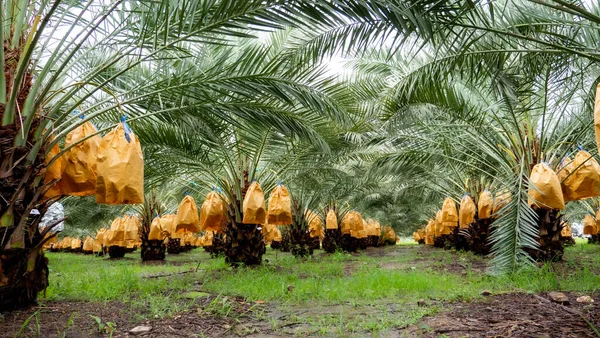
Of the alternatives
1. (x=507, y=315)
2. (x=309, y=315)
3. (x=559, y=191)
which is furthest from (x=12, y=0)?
(x=559, y=191)

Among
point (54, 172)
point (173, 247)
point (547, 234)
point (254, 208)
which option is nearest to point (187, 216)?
point (254, 208)

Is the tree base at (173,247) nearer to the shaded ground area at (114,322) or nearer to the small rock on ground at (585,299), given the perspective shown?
the shaded ground area at (114,322)

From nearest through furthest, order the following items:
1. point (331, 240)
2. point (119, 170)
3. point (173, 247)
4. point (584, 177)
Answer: point (119, 170), point (584, 177), point (331, 240), point (173, 247)

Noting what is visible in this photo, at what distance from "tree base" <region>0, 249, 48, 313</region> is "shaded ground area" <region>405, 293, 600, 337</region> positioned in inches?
117

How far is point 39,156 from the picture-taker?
12.0 ft

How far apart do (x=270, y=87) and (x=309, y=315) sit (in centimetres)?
231

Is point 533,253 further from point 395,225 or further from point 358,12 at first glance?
point 395,225

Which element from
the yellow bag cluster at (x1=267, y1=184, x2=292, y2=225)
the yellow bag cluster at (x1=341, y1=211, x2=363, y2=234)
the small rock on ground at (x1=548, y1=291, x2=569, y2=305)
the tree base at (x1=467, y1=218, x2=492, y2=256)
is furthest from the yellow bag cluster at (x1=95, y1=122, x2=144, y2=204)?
the yellow bag cluster at (x1=341, y1=211, x2=363, y2=234)

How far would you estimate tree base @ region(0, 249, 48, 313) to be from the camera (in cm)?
348

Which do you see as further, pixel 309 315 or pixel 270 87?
pixel 270 87

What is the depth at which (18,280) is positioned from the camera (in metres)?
3.64

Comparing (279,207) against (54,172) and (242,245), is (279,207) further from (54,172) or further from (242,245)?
(54,172)

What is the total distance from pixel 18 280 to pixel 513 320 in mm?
3793

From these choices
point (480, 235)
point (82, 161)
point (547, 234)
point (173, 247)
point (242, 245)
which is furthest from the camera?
point (173, 247)
